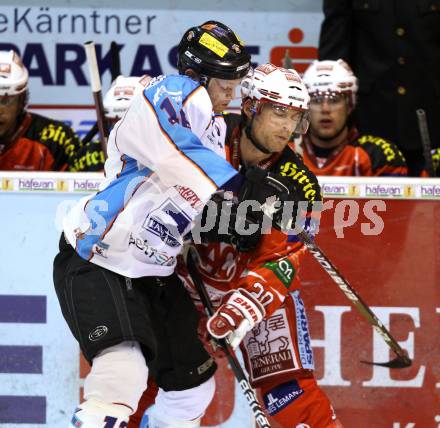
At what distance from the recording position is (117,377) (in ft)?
11.8

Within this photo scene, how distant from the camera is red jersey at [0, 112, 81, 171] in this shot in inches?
211

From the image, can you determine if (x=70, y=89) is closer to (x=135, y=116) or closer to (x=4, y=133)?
(x=4, y=133)

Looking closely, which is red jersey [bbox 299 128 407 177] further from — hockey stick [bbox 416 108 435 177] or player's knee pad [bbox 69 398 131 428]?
player's knee pad [bbox 69 398 131 428]

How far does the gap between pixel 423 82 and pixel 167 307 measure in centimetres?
215

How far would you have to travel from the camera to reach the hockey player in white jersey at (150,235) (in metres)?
3.56

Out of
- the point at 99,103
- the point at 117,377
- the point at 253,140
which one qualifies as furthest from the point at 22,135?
the point at 117,377

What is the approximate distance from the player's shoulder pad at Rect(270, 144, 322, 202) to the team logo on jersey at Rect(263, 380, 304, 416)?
0.63 meters

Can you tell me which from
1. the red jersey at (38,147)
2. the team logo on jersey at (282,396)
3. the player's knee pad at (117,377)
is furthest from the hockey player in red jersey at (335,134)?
the player's knee pad at (117,377)

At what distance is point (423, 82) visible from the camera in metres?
5.59

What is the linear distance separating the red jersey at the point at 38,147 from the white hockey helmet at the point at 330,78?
1.07 metres

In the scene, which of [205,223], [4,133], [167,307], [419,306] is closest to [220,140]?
[205,223]

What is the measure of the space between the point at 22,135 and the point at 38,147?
0.32 ft

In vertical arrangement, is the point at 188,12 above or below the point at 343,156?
above

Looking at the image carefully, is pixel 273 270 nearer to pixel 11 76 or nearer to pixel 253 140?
pixel 253 140
